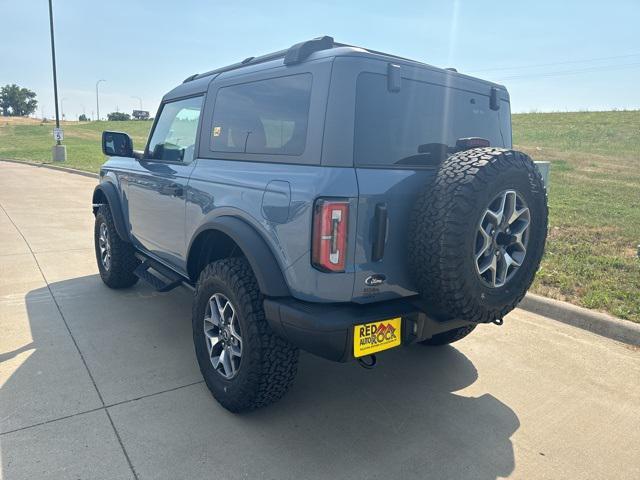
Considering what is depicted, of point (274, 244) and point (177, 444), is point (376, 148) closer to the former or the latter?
point (274, 244)

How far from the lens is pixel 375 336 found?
2.39 m

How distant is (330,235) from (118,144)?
3.03 metres

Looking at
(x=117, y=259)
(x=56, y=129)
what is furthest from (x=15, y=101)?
(x=117, y=259)

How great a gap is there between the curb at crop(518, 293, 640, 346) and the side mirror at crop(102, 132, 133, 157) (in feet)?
13.2

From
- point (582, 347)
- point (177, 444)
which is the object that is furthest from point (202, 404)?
point (582, 347)

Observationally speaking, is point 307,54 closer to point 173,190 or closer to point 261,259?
point 261,259

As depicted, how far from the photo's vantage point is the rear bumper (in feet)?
7.54

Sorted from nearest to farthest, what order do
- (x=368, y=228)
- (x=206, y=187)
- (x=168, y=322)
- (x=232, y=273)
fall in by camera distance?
(x=368, y=228) → (x=232, y=273) → (x=206, y=187) → (x=168, y=322)

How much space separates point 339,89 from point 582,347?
116 inches

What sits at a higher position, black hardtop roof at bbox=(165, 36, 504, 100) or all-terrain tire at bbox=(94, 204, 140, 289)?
black hardtop roof at bbox=(165, 36, 504, 100)

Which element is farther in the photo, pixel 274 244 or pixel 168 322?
pixel 168 322

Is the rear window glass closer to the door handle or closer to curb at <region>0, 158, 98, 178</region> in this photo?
the door handle

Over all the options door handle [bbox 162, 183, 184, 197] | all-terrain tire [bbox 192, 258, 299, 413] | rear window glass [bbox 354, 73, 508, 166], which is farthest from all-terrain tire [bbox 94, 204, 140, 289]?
rear window glass [bbox 354, 73, 508, 166]

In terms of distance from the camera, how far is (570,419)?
114 inches
